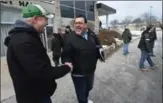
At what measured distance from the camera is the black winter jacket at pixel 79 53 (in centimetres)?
465

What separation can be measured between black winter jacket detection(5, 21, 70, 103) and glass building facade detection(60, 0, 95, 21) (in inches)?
773

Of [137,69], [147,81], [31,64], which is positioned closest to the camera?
[31,64]

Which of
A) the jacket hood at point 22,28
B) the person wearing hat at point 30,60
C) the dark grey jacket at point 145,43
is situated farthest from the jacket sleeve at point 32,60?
the dark grey jacket at point 145,43

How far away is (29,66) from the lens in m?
2.77

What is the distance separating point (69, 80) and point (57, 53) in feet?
5.19

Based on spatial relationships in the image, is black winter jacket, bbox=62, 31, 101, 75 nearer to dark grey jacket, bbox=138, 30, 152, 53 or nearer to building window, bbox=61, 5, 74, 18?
dark grey jacket, bbox=138, 30, 152, 53

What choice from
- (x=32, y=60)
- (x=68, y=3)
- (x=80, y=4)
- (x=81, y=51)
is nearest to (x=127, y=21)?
(x=80, y=4)

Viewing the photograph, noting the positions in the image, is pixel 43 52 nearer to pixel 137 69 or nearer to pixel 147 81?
pixel 147 81

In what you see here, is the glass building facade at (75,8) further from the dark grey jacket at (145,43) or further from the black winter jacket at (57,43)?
the dark grey jacket at (145,43)

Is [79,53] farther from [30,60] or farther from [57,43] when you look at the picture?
[57,43]

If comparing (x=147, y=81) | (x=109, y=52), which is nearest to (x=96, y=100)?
(x=147, y=81)

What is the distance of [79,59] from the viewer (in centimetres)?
468

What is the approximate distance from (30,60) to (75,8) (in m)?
23.7

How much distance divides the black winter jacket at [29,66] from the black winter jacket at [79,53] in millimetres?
1545
